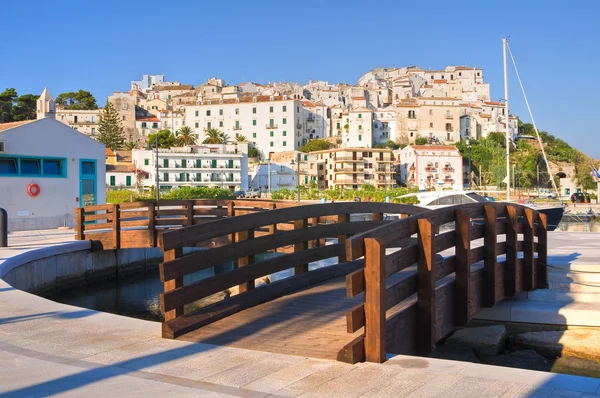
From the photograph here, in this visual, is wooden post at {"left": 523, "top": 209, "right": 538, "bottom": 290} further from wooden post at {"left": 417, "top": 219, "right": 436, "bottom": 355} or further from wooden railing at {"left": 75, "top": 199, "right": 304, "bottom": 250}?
wooden railing at {"left": 75, "top": 199, "right": 304, "bottom": 250}

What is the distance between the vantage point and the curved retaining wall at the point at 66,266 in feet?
47.2

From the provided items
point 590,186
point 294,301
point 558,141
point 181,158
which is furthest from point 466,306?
point 558,141

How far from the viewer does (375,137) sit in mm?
150750

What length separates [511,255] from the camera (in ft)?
35.8

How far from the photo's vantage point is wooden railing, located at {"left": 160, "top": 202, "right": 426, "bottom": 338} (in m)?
7.08

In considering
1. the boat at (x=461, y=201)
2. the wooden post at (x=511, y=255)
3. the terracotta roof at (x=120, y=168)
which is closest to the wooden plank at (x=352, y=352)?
the wooden post at (x=511, y=255)

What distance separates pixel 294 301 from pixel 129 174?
97936 mm

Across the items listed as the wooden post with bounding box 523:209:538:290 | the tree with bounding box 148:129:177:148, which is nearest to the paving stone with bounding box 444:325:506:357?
the wooden post with bounding box 523:209:538:290

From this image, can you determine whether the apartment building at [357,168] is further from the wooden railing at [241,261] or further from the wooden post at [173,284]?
the wooden post at [173,284]

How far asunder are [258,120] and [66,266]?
127 metres

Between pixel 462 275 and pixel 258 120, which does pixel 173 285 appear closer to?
pixel 462 275

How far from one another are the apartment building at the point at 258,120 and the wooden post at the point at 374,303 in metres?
135

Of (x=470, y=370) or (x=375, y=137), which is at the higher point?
(x=375, y=137)

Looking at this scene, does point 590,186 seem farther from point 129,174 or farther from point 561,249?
point 561,249
